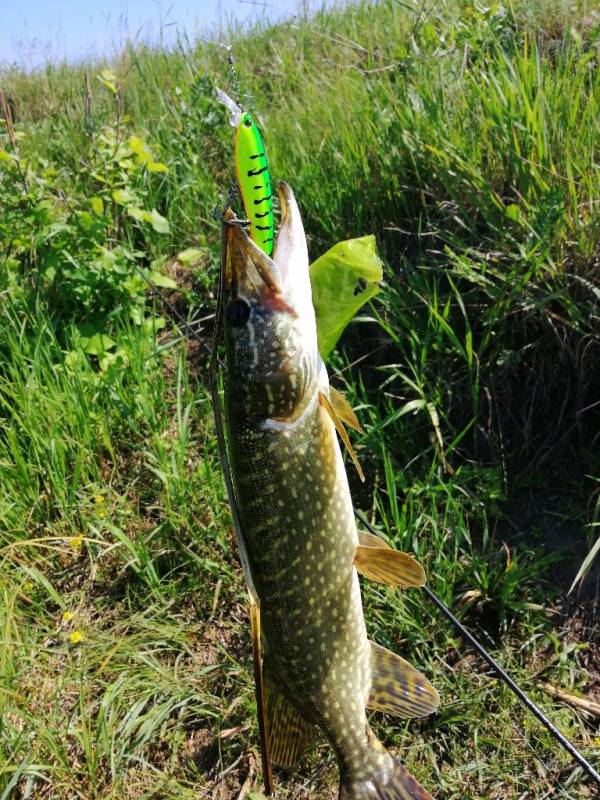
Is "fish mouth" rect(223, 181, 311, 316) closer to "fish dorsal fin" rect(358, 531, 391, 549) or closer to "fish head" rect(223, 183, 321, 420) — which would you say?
"fish head" rect(223, 183, 321, 420)

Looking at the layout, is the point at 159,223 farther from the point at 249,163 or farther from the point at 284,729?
the point at 284,729

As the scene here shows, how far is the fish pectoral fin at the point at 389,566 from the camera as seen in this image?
56.3 inches

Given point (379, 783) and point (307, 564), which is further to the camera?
point (379, 783)

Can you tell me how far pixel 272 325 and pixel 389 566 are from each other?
22.5 inches

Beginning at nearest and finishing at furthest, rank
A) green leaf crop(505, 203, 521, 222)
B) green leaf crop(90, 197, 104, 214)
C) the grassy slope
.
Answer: the grassy slope < green leaf crop(505, 203, 521, 222) < green leaf crop(90, 197, 104, 214)

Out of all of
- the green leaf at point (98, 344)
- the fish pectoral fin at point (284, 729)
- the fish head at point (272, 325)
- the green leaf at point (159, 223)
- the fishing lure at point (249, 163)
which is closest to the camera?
the fishing lure at point (249, 163)

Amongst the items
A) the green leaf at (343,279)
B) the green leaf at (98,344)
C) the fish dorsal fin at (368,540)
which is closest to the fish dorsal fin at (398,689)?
the fish dorsal fin at (368,540)

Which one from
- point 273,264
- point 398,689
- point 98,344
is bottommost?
point 398,689

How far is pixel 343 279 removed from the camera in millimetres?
1399

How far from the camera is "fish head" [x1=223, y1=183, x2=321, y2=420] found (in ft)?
4.16

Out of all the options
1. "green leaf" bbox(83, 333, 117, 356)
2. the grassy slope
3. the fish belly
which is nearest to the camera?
the fish belly

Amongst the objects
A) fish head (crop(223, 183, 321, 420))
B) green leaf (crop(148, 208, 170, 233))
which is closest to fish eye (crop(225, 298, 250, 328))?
fish head (crop(223, 183, 321, 420))

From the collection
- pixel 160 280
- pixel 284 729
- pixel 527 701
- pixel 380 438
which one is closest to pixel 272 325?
pixel 284 729

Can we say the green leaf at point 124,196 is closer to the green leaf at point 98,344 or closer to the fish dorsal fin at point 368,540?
the green leaf at point 98,344
